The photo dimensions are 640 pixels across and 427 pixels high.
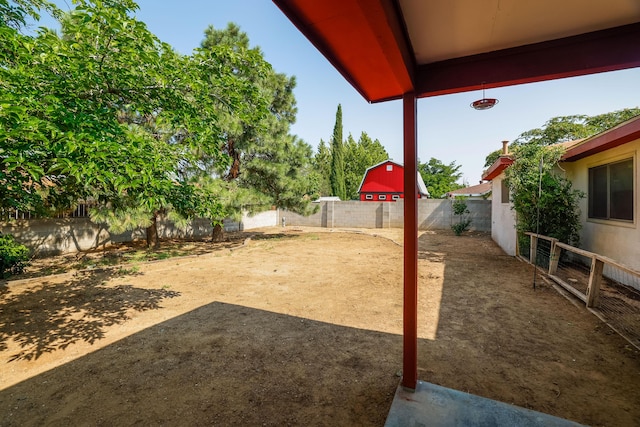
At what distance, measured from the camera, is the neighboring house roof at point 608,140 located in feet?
13.9

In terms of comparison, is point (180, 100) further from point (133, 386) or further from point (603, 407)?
point (603, 407)

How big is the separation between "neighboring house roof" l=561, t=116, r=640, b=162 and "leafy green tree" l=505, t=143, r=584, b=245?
1.28 ft

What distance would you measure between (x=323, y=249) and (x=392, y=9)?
8.39 metres

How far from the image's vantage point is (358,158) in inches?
1361

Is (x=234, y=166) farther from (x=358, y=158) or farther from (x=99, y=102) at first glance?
(x=358, y=158)

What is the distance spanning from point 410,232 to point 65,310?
16.5ft

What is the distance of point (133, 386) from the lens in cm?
246

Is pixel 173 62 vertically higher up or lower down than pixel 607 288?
higher up

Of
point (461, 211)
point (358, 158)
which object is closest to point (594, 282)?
point (461, 211)

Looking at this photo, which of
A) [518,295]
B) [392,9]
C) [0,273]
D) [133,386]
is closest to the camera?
[392,9]

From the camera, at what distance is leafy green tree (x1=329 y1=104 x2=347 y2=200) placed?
96.0ft

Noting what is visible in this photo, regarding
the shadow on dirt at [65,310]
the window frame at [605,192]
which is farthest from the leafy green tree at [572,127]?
the shadow on dirt at [65,310]

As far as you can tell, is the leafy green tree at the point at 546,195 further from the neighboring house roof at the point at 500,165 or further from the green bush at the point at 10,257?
the green bush at the point at 10,257

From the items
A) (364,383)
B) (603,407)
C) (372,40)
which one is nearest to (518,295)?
(603,407)
